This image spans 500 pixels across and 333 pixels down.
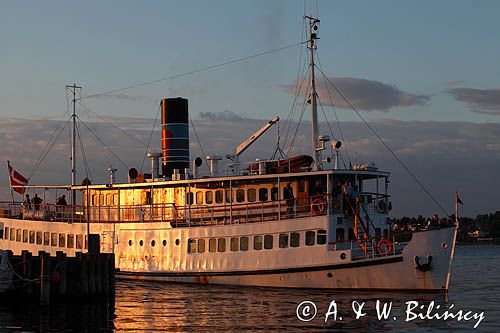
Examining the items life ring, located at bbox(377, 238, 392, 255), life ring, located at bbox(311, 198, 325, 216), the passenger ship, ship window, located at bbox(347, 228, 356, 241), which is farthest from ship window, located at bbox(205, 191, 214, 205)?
life ring, located at bbox(377, 238, 392, 255)

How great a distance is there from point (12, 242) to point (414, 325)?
26.6m

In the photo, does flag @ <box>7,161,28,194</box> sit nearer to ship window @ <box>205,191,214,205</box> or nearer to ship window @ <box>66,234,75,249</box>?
ship window @ <box>66,234,75,249</box>

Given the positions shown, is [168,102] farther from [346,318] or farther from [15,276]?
[346,318]

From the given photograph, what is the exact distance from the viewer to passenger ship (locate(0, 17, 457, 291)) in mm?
30188

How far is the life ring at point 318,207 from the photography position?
1251 inches

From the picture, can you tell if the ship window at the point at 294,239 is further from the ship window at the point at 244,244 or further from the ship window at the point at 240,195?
the ship window at the point at 240,195

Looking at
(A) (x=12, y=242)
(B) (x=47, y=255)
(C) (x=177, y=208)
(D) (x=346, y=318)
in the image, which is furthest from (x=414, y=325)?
(A) (x=12, y=242)

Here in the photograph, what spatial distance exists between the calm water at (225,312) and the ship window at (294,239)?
1.95m

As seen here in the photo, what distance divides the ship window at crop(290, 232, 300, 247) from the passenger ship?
42mm

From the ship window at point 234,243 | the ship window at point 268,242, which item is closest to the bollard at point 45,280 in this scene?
the ship window at point 234,243

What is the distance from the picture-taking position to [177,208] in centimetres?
Answer: 3672

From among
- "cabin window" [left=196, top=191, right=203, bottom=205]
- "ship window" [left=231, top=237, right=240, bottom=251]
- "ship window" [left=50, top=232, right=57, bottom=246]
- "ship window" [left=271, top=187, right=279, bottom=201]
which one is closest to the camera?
"ship window" [left=231, top=237, right=240, bottom=251]

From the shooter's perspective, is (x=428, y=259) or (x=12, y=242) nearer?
(x=428, y=259)

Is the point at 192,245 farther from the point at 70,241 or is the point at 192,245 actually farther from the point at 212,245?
the point at 70,241
